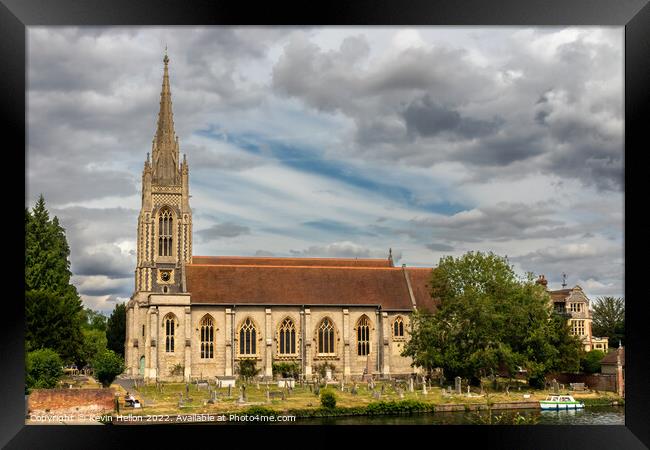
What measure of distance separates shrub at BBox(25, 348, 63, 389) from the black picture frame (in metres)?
16.6

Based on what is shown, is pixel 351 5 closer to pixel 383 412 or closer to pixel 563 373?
pixel 383 412

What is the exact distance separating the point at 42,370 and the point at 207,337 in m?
12.8

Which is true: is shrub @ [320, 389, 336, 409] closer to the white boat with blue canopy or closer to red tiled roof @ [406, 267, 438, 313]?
the white boat with blue canopy

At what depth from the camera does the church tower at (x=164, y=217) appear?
129 ft

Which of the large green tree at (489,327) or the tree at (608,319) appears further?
the tree at (608,319)

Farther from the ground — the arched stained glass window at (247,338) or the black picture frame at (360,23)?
the black picture frame at (360,23)

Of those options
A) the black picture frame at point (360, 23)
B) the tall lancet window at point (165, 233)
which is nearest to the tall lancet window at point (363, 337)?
the tall lancet window at point (165, 233)

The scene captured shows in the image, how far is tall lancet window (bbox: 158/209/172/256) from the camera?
40.6m

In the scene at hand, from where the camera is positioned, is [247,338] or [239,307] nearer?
[247,338]

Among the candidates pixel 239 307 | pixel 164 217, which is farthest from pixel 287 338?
pixel 164 217

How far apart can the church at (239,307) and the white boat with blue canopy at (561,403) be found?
10.9 m

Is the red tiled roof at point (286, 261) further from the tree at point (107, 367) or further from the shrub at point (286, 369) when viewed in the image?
the tree at point (107, 367)

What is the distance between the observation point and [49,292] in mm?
31641

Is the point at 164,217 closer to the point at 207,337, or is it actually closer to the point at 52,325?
the point at 207,337
